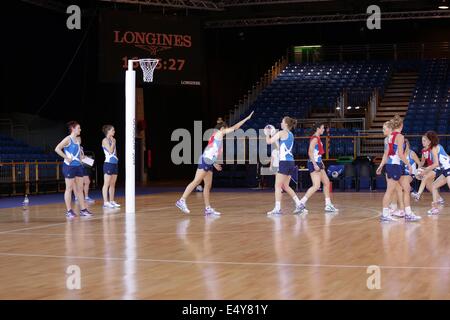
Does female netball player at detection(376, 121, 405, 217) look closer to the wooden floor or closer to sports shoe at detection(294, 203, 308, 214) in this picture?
the wooden floor

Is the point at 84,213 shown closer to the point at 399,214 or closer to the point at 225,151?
the point at 399,214

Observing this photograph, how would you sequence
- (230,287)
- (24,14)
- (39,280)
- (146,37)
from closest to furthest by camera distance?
(230,287) → (39,280) → (146,37) → (24,14)

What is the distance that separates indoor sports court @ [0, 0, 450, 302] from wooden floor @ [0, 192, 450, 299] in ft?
0.13

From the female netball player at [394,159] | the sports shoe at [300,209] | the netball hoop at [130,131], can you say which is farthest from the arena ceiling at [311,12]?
the female netball player at [394,159]

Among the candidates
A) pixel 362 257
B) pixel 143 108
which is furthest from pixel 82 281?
pixel 143 108

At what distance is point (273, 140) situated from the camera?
46.9 ft

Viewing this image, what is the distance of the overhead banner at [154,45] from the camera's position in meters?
23.2

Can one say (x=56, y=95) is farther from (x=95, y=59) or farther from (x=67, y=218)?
(x=67, y=218)

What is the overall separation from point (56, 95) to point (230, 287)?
67.4 ft

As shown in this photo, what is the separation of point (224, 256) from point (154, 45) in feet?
51.8

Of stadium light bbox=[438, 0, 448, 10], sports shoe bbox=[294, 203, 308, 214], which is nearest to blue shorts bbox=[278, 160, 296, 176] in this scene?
sports shoe bbox=[294, 203, 308, 214]

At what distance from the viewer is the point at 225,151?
2753 centimetres

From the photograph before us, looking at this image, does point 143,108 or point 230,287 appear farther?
point 143,108

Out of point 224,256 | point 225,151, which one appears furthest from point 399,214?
point 225,151
